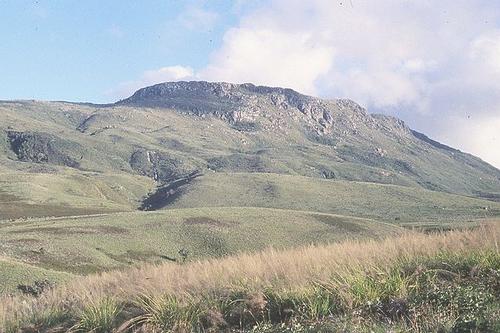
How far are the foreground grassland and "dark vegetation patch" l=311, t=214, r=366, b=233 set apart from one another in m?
88.8

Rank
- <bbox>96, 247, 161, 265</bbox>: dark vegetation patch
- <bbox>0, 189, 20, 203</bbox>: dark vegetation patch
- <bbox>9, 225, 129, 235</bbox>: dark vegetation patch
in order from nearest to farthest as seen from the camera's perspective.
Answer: <bbox>96, 247, 161, 265</bbox>: dark vegetation patch → <bbox>9, 225, 129, 235</bbox>: dark vegetation patch → <bbox>0, 189, 20, 203</bbox>: dark vegetation patch

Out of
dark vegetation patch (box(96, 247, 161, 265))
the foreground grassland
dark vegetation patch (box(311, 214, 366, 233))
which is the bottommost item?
dark vegetation patch (box(96, 247, 161, 265))

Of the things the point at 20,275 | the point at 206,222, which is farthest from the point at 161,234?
the point at 20,275

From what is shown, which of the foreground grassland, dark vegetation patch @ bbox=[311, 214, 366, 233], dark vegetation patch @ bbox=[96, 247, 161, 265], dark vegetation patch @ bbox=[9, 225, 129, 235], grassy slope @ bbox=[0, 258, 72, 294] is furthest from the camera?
dark vegetation patch @ bbox=[311, 214, 366, 233]

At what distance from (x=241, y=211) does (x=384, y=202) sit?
97282 millimetres

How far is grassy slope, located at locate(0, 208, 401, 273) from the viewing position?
64662mm

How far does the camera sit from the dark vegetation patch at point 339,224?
325 ft

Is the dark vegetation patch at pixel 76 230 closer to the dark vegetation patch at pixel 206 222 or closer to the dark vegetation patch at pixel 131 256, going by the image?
the dark vegetation patch at pixel 131 256

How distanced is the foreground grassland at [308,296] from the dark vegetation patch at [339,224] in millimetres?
88823

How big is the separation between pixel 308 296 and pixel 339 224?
320 feet

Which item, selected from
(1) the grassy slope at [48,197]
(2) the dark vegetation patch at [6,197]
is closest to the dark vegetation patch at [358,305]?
(1) the grassy slope at [48,197]

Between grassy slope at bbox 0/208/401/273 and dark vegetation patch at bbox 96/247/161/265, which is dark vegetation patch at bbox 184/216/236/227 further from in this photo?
dark vegetation patch at bbox 96/247/161/265

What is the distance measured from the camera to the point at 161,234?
85562mm

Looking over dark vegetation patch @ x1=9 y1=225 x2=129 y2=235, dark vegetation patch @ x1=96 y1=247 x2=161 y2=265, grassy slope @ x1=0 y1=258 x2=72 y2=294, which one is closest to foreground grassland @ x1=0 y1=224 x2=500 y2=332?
grassy slope @ x1=0 y1=258 x2=72 y2=294
